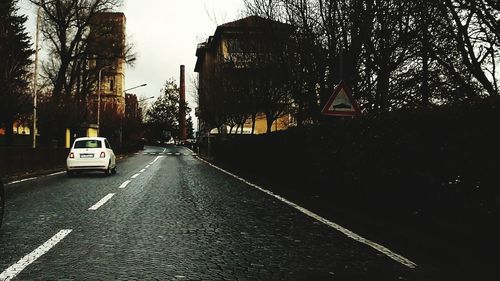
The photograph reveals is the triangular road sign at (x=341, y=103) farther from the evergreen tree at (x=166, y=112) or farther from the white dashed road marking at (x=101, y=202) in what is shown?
the evergreen tree at (x=166, y=112)

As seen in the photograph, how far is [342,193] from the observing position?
406 inches

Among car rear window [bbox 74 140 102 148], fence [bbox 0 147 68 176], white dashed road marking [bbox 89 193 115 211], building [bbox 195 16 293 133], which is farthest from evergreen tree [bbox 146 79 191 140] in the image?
white dashed road marking [bbox 89 193 115 211]

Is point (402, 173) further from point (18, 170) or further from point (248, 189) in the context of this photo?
point (18, 170)

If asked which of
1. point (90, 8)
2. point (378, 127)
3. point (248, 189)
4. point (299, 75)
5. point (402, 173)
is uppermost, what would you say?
point (90, 8)

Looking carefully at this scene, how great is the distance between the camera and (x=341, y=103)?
9.91m

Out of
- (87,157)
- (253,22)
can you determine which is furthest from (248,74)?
(87,157)

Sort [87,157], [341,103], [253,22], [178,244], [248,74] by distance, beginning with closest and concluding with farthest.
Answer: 1. [178,244]
2. [341,103]
3. [87,157]
4. [253,22]
5. [248,74]

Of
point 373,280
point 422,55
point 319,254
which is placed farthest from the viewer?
point 422,55

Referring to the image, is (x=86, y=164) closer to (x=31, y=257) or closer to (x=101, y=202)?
(x=101, y=202)

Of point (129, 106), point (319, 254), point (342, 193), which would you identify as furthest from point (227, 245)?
point (129, 106)

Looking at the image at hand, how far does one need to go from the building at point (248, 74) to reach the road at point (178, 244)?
9944mm

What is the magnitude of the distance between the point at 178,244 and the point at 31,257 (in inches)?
65.1

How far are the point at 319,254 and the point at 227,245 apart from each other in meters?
1.16

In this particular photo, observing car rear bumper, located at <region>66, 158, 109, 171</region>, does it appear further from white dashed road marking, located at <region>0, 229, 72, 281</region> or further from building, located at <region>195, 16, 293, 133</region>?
white dashed road marking, located at <region>0, 229, 72, 281</region>
